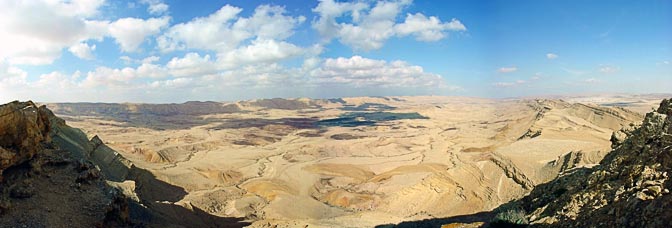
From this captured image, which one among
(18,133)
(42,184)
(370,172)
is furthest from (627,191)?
(370,172)

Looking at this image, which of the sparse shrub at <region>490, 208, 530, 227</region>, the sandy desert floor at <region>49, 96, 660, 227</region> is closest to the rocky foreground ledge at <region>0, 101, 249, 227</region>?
the sandy desert floor at <region>49, 96, 660, 227</region>

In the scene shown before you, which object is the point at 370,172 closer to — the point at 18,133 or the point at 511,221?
the point at 511,221

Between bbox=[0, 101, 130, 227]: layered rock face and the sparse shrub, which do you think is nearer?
bbox=[0, 101, 130, 227]: layered rock face

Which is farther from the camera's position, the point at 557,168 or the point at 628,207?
the point at 557,168

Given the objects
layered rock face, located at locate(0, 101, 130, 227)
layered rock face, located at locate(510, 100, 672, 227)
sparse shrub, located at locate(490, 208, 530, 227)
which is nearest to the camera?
layered rock face, located at locate(510, 100, 672, 227)

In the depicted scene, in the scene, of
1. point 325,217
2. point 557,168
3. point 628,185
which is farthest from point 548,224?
Result: point 325,217

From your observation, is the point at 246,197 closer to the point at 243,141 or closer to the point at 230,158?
the point at 230,158

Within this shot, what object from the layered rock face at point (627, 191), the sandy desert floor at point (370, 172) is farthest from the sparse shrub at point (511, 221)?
the sandy desert floor at point (370, 172)

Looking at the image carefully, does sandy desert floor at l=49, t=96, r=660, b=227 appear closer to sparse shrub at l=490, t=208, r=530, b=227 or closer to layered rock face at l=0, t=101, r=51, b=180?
sparse shrub at l=490, t=208, r=530, b=227

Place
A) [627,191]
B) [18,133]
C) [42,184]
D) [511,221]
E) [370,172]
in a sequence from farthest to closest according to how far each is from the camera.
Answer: [370,172], [511,221], [42,184], [18,133], [627,191]
